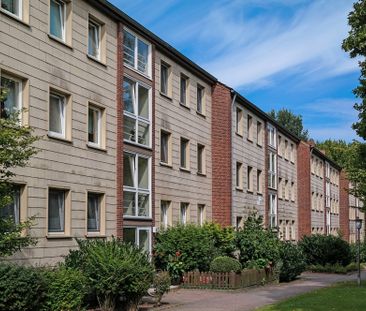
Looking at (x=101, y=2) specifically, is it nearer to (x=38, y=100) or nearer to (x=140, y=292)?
(x=38, y=100)

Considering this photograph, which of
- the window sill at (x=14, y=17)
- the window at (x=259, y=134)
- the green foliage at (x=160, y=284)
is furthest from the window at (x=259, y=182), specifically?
the window sill at (x=14, y=17)

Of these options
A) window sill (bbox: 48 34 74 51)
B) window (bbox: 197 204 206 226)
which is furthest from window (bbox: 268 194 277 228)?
window sill (bbox: 48 34 74 51)

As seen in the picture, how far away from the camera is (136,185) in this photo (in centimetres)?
2439

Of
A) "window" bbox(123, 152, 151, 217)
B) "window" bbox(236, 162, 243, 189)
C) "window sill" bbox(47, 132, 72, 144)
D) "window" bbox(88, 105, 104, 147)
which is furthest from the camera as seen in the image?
"window" bbox(236, 162, 243, 189)

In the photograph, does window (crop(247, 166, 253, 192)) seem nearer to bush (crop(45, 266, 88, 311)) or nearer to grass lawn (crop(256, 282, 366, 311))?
grass lawn (crop(256, 282, 366, 311))

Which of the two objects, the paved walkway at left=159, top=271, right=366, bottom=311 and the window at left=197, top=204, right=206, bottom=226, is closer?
the paved walkway at left=159, top=271, right=366, bottom=311

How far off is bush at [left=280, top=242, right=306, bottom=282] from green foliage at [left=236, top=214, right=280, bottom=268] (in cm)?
78

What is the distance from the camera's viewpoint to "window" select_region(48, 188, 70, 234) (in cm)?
1842

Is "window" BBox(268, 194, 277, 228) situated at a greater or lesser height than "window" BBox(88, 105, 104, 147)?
lesser

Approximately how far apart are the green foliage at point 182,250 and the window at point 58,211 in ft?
21.7

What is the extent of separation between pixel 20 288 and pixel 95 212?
8925mm

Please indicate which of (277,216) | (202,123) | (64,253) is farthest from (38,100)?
(277,216)

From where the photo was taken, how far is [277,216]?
45031 millimetres

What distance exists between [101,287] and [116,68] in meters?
9.65
